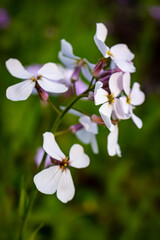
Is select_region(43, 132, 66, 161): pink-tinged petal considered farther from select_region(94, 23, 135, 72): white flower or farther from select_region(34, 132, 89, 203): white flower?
select_region(94, 23, 135, 72): white flower

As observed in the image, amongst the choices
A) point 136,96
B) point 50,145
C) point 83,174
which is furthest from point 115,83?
point 83,174

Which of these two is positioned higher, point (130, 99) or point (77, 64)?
point (77, 64)

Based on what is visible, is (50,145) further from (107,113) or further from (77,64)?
(77,64)

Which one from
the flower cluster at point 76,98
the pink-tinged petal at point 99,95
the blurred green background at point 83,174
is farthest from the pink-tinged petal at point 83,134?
the blurred green background at point 83,174

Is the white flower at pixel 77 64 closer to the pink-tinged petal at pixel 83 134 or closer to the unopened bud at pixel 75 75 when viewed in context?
the unopened bud at pixel 75 75

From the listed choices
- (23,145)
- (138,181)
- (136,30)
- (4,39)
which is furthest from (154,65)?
(23,145)
